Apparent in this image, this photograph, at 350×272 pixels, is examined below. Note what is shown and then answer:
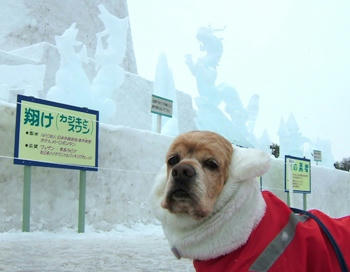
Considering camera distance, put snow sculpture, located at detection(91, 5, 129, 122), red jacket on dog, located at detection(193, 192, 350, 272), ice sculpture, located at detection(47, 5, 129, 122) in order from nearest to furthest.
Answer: red jacket on dog, located at detection(193, 192, 350, 272) → ice sculpture, located at detection(47, 5, 129, 122) → snow sculpture, located at detection(91, 5, 129, 122)

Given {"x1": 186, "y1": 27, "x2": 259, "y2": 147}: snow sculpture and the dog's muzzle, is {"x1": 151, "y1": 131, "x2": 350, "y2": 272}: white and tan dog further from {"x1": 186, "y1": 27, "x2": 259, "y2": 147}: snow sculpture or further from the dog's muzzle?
{"x1": 186, "y1": 27, "x2": 259, "y2": 147}: snow sculpture

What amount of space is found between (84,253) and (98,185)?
8.21 feet

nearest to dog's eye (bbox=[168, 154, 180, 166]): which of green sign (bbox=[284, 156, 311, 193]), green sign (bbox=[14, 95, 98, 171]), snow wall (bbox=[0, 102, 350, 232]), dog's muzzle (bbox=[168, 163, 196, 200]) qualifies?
dog's muzzle (bbox=[168, 163, 196, 200])

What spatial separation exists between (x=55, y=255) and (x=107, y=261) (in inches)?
19.9

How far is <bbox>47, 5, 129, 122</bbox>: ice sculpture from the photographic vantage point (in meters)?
8.20

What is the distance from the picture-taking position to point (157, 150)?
8.37m

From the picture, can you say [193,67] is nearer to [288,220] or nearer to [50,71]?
[50,71]

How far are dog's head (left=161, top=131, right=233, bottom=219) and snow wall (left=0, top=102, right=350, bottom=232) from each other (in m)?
4.06

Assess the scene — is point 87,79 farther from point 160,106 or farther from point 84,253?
point 84,253

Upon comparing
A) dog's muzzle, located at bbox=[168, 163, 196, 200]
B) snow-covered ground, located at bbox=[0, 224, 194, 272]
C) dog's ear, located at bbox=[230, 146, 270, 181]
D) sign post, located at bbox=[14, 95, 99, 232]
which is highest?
sign post, located at bbox=[14, 95, 99, 232]

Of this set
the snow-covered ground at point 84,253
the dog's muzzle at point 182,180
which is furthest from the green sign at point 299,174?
the dog's muzzle at point 182,180

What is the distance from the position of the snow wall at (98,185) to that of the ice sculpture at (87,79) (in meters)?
1.01

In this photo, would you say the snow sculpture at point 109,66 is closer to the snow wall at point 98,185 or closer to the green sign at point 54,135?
the snow wall at point 98,185

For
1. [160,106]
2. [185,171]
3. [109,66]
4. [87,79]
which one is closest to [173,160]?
[185,171]
